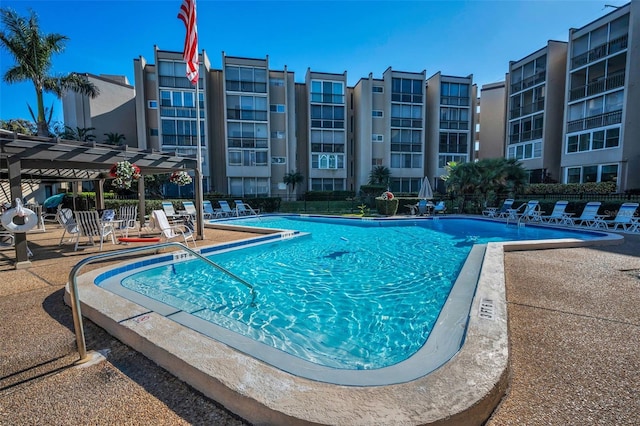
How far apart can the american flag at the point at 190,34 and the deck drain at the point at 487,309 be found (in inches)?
344

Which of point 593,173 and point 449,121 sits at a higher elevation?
point 449,121

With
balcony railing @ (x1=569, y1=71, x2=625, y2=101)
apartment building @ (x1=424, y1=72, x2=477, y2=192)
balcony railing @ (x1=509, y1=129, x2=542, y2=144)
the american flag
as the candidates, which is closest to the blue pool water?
the american flag

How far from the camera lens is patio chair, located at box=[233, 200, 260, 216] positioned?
18703mm

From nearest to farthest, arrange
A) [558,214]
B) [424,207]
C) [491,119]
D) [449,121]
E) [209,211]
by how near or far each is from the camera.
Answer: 1. [558,214]
2. [209,211]
3. [424,207]
4. [449,121]
5. [491,119]

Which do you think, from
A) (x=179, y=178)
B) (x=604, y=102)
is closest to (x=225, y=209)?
(x=179, y=178)

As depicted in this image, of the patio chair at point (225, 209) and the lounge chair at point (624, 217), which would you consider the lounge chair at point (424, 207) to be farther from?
the patio chair at point (225, 209)

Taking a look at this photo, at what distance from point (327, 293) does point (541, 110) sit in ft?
97.2

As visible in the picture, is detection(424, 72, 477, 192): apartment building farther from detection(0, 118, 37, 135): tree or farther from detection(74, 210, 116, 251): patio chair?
detection(0, 118, 37, 135): tree

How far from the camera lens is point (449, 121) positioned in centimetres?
3312

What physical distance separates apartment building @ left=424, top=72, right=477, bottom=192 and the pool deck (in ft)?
101

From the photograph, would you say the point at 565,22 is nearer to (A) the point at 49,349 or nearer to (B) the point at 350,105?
(B) the point at 350,105

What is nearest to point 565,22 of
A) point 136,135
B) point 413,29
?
point 413,29

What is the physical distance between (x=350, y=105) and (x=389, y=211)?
2113cm

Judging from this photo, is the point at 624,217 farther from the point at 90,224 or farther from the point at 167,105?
the point at 167,105
